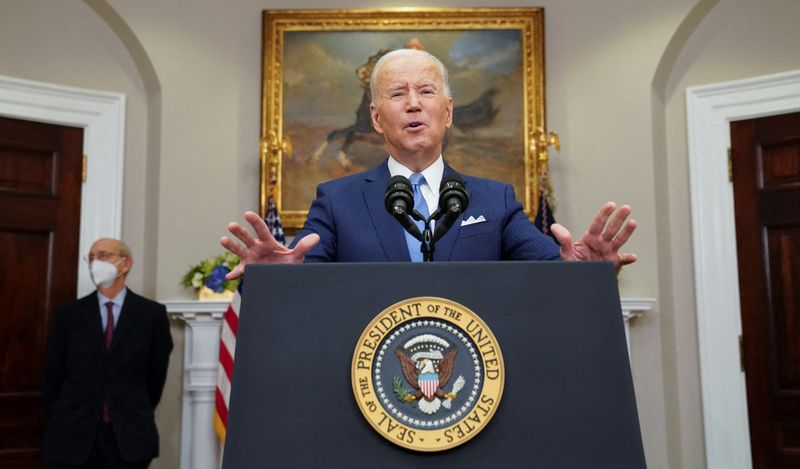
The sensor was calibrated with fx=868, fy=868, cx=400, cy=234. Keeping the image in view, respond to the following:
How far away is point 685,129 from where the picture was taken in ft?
18.6

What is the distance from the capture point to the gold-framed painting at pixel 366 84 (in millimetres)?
5707

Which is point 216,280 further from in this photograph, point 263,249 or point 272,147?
point 263,249

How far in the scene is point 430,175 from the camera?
2154 millimetres

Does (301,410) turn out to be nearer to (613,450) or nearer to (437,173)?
(613,450)

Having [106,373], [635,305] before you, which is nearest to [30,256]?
[106,373]

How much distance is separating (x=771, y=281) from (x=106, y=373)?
3945mm

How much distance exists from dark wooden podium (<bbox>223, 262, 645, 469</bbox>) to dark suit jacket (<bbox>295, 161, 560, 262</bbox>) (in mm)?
545

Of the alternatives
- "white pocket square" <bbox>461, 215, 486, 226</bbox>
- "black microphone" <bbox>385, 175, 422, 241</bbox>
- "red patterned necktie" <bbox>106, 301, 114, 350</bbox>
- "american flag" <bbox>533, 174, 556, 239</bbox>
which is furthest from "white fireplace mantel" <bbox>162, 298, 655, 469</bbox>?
"black microphone" <bbox>385, 175, 422, 241</bbox>

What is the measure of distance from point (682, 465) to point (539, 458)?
450 cm

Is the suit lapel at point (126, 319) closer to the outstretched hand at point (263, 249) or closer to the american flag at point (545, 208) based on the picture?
the american flag at point (545, 208)

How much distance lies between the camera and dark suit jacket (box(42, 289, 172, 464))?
4602mm

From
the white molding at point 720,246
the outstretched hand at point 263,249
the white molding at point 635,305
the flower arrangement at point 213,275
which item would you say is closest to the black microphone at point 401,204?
the outstretched hand at point 263,249

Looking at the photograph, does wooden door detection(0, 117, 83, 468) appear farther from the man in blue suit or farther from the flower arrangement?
A: the man in blue suit

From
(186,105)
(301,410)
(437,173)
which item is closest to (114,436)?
(186,105)
